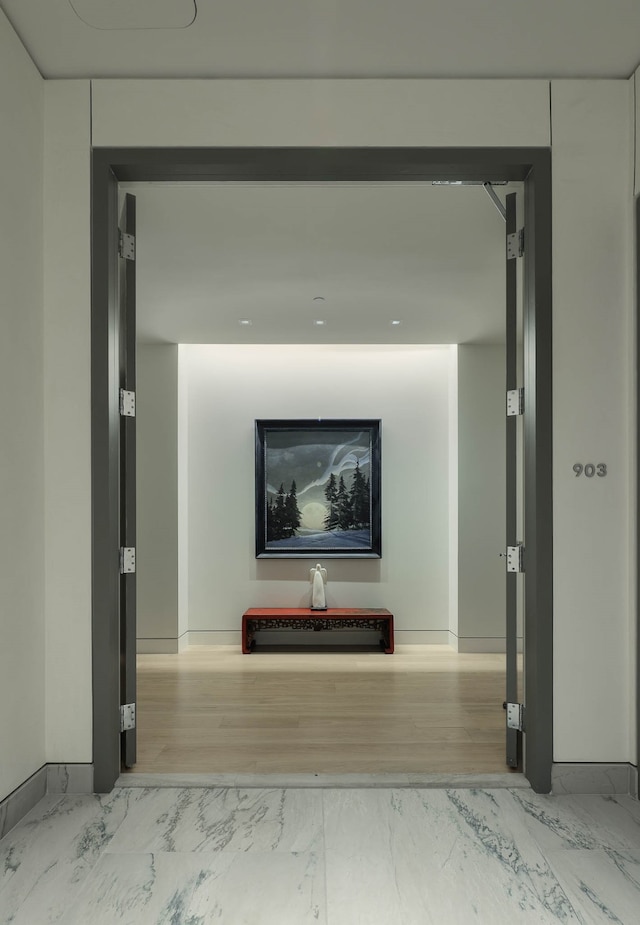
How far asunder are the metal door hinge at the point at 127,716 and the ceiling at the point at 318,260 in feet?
7.14

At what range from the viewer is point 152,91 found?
9.35 ft

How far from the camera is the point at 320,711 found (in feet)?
13.9

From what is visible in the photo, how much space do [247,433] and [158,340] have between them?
115 cm

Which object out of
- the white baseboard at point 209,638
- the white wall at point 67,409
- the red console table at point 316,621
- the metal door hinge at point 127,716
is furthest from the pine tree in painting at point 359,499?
the white wall at point 67,409

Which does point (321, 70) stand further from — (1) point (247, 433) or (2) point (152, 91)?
(1) point (247, 433)

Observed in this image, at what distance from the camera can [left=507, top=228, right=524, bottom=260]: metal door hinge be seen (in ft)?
9.90

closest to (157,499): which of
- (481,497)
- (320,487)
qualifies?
(320,487)

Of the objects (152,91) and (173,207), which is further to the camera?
(173,207)

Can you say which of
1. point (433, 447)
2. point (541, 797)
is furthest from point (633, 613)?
point (433, 447)

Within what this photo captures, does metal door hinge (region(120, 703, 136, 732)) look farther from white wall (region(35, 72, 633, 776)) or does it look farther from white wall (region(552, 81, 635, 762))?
white wall (region(552, 81, 635, 762))

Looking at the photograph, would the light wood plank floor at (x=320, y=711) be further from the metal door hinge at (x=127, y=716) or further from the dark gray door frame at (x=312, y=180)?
the dark gray door frame at (x=312, y=180)

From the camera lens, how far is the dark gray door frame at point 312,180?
110 inches

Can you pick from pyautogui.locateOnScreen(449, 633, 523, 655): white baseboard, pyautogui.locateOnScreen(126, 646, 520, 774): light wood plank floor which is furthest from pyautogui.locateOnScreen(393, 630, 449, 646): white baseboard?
pyautogui.locateOnScreen(449, 633, 523, 655): white baseboard

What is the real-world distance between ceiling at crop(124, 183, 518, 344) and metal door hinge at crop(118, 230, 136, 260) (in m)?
0.24
